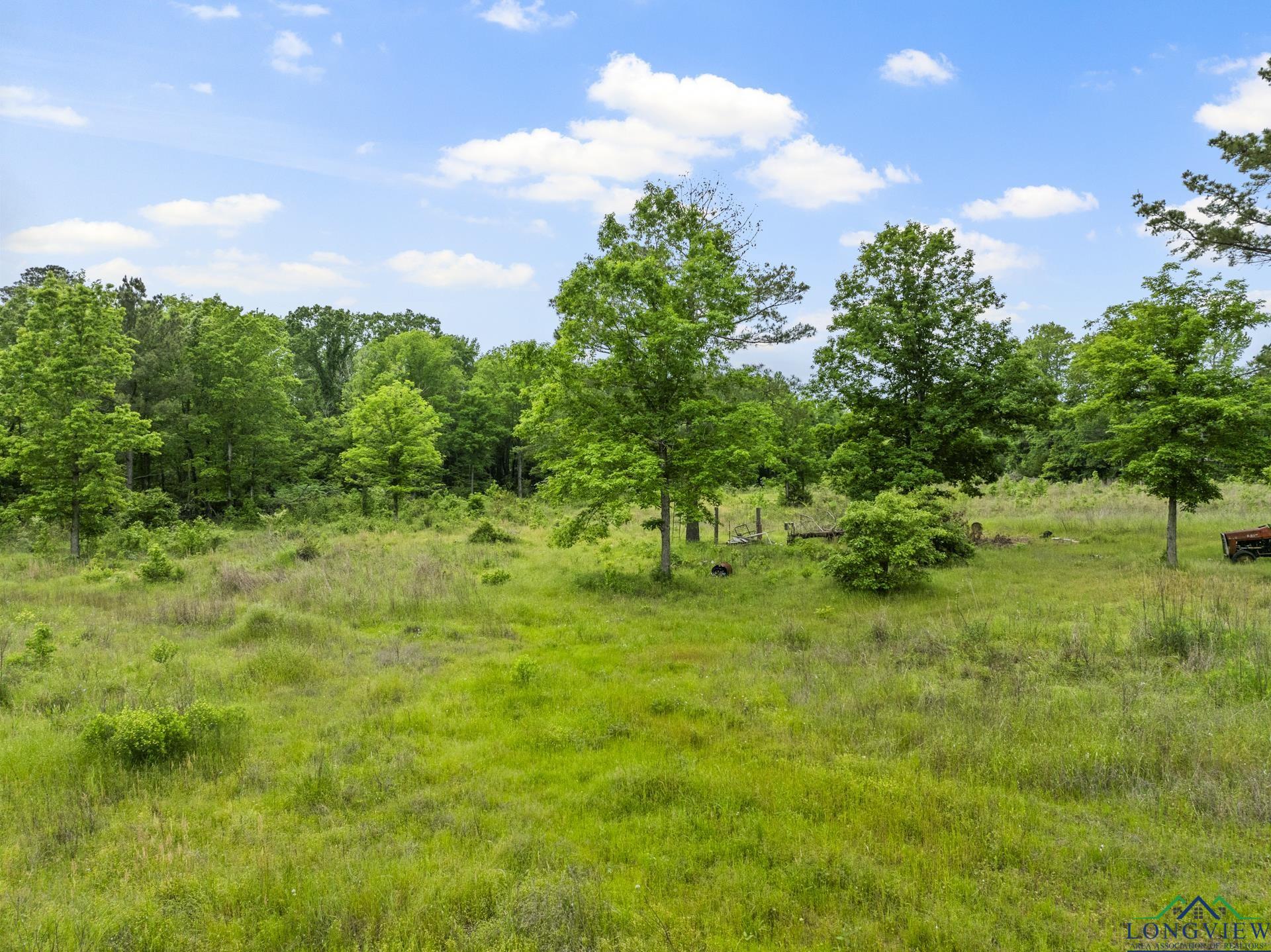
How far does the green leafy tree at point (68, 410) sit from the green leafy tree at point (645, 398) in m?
15.9

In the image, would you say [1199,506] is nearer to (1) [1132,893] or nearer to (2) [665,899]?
(1) [1132,893]

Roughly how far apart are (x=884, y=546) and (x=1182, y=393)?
991 cm

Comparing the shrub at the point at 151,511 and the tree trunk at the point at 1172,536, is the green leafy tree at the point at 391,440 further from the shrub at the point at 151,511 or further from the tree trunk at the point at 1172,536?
the tree trunk at the point at 1172,536

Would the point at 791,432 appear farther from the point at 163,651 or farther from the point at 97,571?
the point at 97,571

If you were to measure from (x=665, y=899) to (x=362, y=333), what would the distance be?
211ft

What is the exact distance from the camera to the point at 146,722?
7.82 metres

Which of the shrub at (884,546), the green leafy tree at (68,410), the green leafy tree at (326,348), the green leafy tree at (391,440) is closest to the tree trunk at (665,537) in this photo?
the shrub at (884,546)

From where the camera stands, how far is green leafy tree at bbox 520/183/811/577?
17578 millimetres

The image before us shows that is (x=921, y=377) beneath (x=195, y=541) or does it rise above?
above

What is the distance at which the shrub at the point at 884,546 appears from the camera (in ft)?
52.0

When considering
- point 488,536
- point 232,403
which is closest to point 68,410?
point 232,403

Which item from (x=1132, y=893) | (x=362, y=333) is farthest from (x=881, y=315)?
(x=362, y=333)

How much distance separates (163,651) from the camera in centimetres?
1107

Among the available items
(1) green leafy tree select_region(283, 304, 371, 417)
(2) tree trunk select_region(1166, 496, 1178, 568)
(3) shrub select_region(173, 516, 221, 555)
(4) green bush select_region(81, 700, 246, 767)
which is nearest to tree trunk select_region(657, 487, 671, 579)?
(4) green bush select_region(81, 700, 246, 767)
